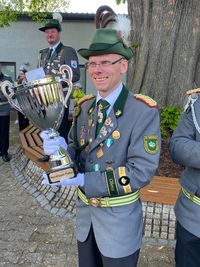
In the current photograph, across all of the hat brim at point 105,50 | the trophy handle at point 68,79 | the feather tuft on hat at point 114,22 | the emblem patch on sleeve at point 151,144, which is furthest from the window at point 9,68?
the emblem patch on sleeve at point 151,144

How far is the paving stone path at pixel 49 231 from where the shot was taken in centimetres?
309

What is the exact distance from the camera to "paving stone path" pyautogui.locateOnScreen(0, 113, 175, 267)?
10.2 feet

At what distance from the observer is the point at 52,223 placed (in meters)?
3.72

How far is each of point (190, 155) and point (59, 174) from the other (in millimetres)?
753

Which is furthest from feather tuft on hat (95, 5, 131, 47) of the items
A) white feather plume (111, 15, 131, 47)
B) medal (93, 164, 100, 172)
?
medal (93, 164, 100, 172)

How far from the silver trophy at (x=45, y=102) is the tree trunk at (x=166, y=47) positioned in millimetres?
2872

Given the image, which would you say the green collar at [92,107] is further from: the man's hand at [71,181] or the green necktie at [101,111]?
the man's hand at [71,181]

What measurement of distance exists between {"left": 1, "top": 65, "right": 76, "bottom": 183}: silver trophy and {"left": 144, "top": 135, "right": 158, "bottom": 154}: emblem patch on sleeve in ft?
1.31

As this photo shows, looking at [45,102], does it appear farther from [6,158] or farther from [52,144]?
[6,158]

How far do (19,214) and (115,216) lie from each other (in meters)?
2.40

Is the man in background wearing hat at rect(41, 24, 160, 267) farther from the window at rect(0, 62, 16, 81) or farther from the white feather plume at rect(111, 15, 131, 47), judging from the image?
the window at rect(0, 62, 16, 81)

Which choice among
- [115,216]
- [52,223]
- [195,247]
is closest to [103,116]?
[115,216]

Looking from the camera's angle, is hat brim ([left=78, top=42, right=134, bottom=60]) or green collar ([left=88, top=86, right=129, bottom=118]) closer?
hat brim ([left=78, top=42, right=134, bottom=60])

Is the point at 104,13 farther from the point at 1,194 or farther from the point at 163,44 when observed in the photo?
the point at 1,194
